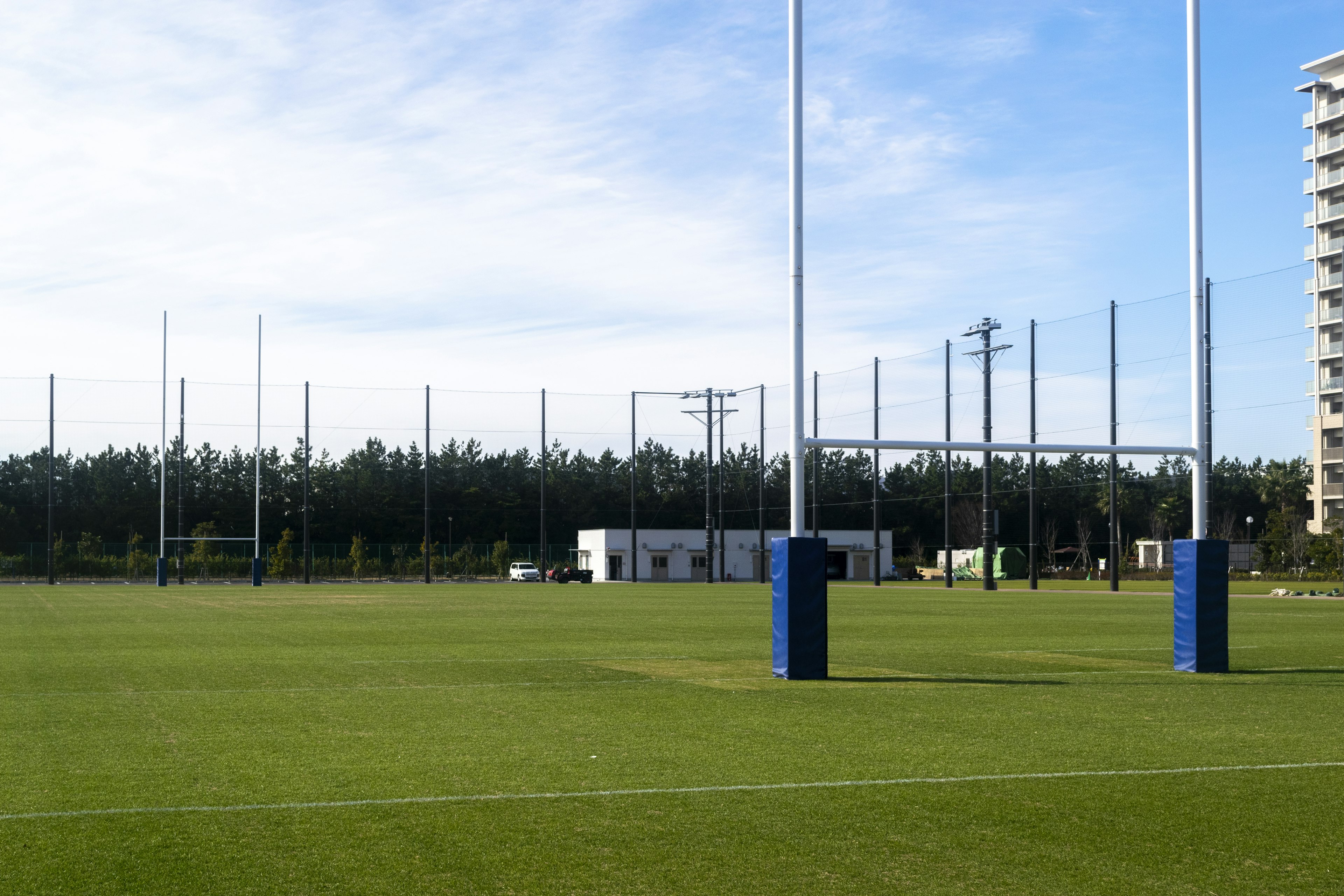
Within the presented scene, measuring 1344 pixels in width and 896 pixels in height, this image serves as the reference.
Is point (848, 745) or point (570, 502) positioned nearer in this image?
point (848, 745)

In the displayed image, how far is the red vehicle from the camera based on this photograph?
63.8 metres

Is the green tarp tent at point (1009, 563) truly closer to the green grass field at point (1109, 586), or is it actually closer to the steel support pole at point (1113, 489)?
the green grass field at point (1109, 586)

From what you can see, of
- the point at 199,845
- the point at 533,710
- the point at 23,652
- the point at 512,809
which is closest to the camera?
the point at 199,845

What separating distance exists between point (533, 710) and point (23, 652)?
880 cm

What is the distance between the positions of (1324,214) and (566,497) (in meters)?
55.5

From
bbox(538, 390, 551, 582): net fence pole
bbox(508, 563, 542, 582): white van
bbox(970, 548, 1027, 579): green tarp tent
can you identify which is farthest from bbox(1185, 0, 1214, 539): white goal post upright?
bbox(970, 548, 1027, 579): green tarp tent

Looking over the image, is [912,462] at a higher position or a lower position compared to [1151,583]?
higher

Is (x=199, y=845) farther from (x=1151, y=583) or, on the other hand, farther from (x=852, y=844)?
(x=1151, y=583)

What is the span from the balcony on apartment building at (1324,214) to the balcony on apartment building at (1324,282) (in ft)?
11.1

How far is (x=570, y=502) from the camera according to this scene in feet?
334

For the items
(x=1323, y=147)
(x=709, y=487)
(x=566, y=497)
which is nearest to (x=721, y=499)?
(x=709, y=487)

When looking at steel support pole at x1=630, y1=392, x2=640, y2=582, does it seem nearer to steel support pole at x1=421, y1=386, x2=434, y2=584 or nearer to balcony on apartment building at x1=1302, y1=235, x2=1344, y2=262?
steel support pole at x1=421, y1=386, x2=434, y2=584

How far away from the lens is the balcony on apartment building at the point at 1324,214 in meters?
81.9

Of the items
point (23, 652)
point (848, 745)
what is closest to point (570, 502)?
point (23, 652)
